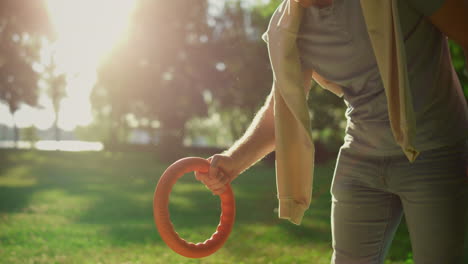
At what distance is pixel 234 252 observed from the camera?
7012 millimetres

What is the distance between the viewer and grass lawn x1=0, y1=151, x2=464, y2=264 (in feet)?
22.2

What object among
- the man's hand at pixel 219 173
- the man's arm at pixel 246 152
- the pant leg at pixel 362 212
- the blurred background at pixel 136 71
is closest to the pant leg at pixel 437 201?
the pant leg at pixel 362 212

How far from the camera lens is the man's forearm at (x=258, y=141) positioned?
2439mm

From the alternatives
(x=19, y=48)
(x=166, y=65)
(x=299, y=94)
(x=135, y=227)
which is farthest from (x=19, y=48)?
(x=299, y=94)

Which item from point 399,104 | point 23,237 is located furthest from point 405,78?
point 23,237

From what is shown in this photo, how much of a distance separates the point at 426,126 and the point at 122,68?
113 feet

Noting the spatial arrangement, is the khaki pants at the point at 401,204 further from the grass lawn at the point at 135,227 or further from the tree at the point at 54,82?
the tree at the point at 54,82

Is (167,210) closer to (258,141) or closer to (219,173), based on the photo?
(219,173)

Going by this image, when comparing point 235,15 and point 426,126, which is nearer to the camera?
point 426,126

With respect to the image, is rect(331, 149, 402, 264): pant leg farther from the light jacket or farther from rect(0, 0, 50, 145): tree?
rect(0, 0, 50, 145): tree

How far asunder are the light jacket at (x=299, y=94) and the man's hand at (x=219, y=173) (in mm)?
209

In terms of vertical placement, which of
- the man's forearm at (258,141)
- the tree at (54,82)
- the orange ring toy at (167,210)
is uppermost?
the man's forearm at (258,141)

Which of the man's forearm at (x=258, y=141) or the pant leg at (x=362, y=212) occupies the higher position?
the man's forearm at (x=258, y=141)

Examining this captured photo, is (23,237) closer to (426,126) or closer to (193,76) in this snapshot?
(426,126)
